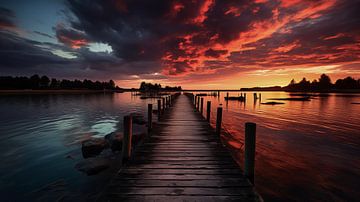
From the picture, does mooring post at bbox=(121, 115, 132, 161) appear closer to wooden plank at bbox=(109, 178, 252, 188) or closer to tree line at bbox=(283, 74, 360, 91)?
wooden plank at bbox=(109, 178, 252, 188)

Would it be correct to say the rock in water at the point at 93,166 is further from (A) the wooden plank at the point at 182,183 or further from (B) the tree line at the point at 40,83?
(B) the tree line at the point at 40,83

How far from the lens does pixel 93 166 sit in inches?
285

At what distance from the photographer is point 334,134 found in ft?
44.0

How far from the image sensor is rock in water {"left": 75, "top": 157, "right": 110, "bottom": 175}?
7094 millimetres

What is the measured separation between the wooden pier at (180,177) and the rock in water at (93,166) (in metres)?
2.76

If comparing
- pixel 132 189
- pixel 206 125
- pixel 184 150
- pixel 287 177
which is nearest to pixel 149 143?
pixel 184 150

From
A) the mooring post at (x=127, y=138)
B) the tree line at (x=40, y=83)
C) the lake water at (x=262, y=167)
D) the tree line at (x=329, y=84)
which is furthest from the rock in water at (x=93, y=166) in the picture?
the tree line at (x=329, y=84)

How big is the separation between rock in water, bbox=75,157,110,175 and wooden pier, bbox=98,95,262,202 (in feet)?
9.05

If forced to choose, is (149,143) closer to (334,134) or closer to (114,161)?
(114,161)

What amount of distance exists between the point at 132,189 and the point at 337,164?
34.9ft

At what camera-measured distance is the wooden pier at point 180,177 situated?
3408 mm

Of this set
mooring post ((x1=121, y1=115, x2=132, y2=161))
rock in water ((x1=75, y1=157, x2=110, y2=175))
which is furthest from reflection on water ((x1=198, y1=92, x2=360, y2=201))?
rock in water ((x1=75, y1=157, x2=110, y2=175))

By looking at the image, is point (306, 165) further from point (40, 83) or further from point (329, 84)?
point (329, 84)

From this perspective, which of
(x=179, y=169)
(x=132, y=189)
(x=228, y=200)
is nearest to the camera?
(x=228, y=200)
